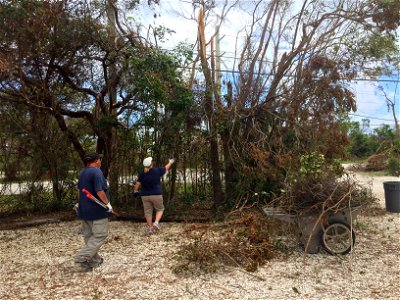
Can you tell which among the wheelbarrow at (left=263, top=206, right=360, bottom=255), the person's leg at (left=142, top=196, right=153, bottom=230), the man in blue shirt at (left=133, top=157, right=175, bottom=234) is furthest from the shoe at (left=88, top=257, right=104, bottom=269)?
the wheelbarrow at (left=263, top=206, right=360, bottom=255)

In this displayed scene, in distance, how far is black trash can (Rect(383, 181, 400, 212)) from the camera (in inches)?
360

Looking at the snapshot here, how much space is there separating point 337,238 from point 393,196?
4.10 meters

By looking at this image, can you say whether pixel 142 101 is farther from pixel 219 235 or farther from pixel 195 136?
pixel 219 235

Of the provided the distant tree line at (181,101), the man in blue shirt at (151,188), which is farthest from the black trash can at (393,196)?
the man in blue shirt at (151,188)

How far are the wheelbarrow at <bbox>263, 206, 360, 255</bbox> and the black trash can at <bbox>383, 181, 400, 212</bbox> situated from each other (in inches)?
152

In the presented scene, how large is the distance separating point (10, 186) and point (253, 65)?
22.2ft

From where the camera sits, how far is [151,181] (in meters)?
7.77

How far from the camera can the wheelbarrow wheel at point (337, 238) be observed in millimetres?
5848

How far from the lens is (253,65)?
9.46 m

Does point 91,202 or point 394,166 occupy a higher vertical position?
point 394,166

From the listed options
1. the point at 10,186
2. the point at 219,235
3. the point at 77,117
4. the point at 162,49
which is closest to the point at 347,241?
the point at 219,235

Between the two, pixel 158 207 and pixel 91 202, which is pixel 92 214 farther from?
pixel 158 207

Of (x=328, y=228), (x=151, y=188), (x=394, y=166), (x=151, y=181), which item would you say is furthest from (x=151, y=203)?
(x=394, y=166)

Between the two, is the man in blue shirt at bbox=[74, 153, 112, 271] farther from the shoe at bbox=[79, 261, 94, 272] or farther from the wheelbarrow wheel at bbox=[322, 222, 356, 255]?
the wheelbarrow wheel at bbox=[322, 222, 356, 255]
